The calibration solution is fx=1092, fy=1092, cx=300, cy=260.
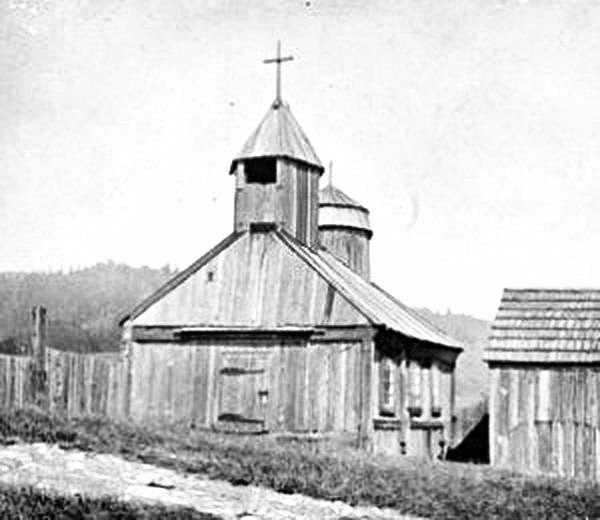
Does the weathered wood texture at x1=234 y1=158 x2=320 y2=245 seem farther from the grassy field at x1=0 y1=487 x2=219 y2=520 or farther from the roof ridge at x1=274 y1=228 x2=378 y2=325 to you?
the grassy field at x1=0 y1=487 x2=219 y2=520

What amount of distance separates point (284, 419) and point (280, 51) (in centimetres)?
1028

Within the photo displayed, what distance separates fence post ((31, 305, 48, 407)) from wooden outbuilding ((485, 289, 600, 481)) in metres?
10.7

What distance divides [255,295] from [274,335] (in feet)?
3.92

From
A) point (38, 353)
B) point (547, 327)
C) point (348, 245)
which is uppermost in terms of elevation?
point (348, 245)

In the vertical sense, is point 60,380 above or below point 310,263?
below

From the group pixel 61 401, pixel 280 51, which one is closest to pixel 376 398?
pixel 61 401

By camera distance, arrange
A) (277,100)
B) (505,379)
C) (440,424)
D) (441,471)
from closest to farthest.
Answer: (441,471), (505,379), (277,100), (440,424)

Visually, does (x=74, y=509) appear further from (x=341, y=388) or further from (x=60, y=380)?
(x=60, y=380)

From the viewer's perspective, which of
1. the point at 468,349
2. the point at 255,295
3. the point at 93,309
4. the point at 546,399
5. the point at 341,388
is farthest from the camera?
the point at 468,349

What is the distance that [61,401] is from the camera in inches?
1053

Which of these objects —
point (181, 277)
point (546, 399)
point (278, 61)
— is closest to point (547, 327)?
point (546, 399)

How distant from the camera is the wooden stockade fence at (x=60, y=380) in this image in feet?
83.8

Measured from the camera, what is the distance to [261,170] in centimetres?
2977

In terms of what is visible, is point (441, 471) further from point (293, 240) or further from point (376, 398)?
point (293, 240)
